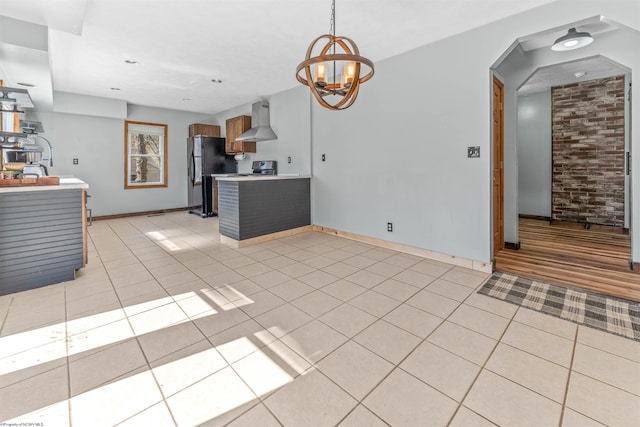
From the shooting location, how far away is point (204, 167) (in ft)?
23.0

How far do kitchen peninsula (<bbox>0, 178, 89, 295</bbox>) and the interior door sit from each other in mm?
4785

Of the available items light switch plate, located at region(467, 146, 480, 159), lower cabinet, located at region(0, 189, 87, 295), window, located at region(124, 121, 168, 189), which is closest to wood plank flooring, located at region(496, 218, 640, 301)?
light switch plate, located at region(467, 146, 480, 159)

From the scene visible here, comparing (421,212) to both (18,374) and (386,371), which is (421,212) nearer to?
(386,371)

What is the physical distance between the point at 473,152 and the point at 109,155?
744 cm

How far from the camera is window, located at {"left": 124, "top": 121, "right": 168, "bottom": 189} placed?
6912 mm

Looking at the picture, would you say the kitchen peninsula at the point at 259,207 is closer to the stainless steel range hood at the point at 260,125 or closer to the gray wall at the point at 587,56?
the stainless steel range hood at the point at 260,125

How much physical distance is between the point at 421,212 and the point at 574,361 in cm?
222

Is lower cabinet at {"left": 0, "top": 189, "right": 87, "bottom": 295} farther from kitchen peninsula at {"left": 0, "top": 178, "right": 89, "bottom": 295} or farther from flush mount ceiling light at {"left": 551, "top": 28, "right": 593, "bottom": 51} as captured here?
flush mount ceiling light at {"left": 551, "top": 28, "right": 593, "bottom": 51}

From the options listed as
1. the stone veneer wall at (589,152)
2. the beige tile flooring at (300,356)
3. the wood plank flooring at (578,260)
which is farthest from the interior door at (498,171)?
the stone veneer wall at (589,152)

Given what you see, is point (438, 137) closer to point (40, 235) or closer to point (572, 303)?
point (572, 303)

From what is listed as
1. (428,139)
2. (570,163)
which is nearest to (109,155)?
→ (428,139)

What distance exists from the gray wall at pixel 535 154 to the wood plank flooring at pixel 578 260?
104cm

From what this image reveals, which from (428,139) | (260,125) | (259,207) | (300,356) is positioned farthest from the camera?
(260,125)

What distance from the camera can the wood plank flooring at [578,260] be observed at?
2.82 metres
